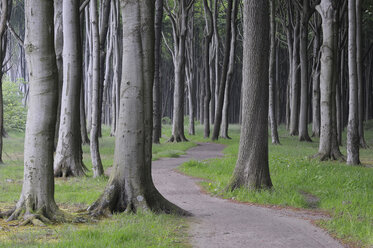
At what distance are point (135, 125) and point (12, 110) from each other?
91.4ft

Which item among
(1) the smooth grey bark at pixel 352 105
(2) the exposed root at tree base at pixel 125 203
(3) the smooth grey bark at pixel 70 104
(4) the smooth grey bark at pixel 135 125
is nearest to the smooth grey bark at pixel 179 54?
(1) the smooth grey bark at pixel 352 105

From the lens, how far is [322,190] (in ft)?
32.5

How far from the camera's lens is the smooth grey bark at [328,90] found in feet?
51.6

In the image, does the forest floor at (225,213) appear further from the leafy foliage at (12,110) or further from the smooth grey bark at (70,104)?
the leafy foliage at (12,110)

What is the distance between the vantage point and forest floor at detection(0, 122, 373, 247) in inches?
224

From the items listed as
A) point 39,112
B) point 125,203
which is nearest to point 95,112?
point 125,203

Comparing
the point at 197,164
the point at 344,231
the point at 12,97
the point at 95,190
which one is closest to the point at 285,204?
the point at 344,231

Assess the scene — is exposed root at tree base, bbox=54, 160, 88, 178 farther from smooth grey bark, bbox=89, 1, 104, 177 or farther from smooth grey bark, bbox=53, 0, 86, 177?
smooth grey bark, bbox=89, 1, 104, 177

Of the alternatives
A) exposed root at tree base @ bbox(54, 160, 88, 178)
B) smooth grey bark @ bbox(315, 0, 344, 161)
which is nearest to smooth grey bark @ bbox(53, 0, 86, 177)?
exposed root at tree base @ bbox(54, 160, 88, 178)

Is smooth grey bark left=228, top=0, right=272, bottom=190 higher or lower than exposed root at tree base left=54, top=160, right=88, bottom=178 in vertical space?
higher

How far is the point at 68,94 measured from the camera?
1242 centimetres

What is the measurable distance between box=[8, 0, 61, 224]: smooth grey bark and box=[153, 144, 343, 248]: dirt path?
2388 mm

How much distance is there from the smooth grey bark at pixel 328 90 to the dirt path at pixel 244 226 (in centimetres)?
751

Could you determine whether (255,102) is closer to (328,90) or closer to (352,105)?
(352,105)
